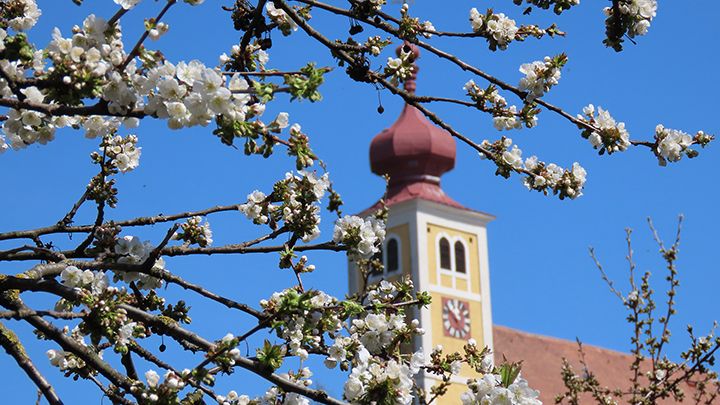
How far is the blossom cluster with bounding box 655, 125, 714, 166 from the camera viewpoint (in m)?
4.12

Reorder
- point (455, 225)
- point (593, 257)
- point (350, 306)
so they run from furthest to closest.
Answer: point (455, 225) → point (593, 257) → point (350, 306)

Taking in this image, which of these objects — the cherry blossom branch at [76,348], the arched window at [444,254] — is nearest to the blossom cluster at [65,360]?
the cherry blossom branch at [76,348]

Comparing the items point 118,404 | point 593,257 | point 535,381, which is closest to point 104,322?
point 118,404

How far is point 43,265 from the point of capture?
3.62 meters

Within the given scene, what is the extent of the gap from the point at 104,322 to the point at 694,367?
3706mm

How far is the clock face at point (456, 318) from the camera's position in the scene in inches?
1577

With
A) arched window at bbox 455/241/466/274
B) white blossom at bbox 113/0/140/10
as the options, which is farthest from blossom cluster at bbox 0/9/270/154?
arched window at bbox 455/241/466/274

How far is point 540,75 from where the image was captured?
13.2ft

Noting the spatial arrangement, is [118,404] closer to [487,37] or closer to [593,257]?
[487,37]

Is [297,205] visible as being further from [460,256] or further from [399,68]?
[460,256]

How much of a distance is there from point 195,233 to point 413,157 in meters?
38.6

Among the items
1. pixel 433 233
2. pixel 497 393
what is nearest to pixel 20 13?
pixel 497 393

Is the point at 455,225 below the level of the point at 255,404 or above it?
above

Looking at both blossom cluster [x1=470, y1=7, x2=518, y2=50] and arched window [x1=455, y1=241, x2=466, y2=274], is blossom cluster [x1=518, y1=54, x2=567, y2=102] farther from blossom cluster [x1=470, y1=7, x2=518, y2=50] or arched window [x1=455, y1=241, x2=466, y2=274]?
arched window [x1=455, y1=241, x2=466, y2=274]
